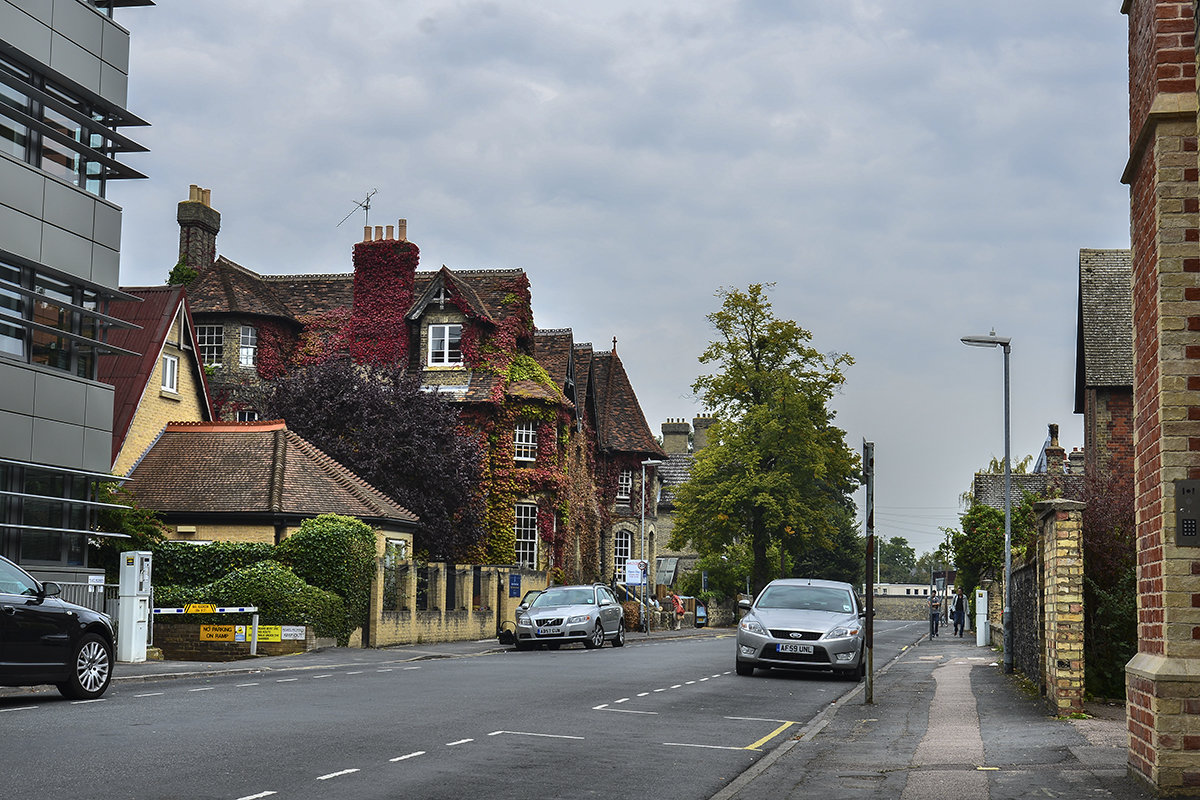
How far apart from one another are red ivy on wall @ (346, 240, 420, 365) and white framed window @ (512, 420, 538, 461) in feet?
17.2

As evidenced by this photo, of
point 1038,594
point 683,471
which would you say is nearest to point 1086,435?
point 1038,594

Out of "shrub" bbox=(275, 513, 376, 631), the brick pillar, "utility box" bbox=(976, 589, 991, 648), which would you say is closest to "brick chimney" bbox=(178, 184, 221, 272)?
"shrub" bbox=(275, 513, 376, 631)

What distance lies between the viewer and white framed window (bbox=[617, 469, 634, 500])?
62562mm

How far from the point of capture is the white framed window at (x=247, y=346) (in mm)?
49156

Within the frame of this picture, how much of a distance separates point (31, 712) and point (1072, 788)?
408 inches

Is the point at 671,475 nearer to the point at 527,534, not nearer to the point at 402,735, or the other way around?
the point at 527,534

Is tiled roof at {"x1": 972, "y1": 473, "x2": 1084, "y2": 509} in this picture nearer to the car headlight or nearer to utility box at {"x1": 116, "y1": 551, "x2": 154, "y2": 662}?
the car headlight

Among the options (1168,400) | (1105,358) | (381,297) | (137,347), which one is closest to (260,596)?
(137,347)

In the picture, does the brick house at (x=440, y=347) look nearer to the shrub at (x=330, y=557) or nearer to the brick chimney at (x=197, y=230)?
the brick chimney at (x=197, y=230)

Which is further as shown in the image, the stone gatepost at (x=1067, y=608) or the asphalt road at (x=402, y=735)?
the stone gatepost at (x=1067, y=608)

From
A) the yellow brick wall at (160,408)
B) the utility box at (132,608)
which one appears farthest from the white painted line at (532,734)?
the yellow brick wall at (160,408)

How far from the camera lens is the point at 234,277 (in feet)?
166

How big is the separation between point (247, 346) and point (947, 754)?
136 ft

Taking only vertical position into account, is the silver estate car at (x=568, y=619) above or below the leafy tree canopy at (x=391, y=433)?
below
